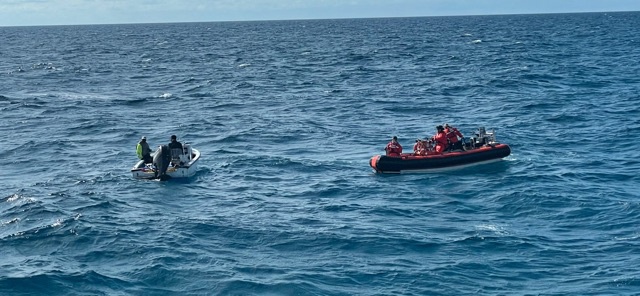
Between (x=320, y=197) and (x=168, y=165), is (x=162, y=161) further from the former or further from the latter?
(x=320, y=197)

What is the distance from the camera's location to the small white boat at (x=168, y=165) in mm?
33125

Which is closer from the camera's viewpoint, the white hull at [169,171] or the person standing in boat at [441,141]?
the white hull at [169,171]

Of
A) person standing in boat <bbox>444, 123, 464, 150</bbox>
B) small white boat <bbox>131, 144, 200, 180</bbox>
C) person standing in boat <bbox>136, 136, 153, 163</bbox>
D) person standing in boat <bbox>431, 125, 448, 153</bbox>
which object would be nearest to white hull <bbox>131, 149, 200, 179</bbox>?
small white boat <bbox>131, 144, 200, 180</bbox>

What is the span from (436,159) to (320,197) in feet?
19.6

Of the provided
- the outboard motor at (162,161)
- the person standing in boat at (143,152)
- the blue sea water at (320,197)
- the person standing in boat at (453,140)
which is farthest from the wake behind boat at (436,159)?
the person standing in boat at (143,152)

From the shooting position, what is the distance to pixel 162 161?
3306 cm

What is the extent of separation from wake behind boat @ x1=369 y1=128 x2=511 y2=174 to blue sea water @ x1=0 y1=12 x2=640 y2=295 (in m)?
0.40

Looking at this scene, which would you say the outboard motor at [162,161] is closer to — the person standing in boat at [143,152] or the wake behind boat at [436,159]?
the person standing in boat at [143,152]

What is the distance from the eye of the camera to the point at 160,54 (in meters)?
119

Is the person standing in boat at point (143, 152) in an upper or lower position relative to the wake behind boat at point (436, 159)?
upper

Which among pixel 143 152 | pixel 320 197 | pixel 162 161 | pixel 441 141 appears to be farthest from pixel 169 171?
pixel 441 141

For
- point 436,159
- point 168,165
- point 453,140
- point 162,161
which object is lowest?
point 436,159

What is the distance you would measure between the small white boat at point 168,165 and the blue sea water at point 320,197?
0.51 m

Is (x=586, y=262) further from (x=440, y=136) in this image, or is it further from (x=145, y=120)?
(x=145, y=120)
